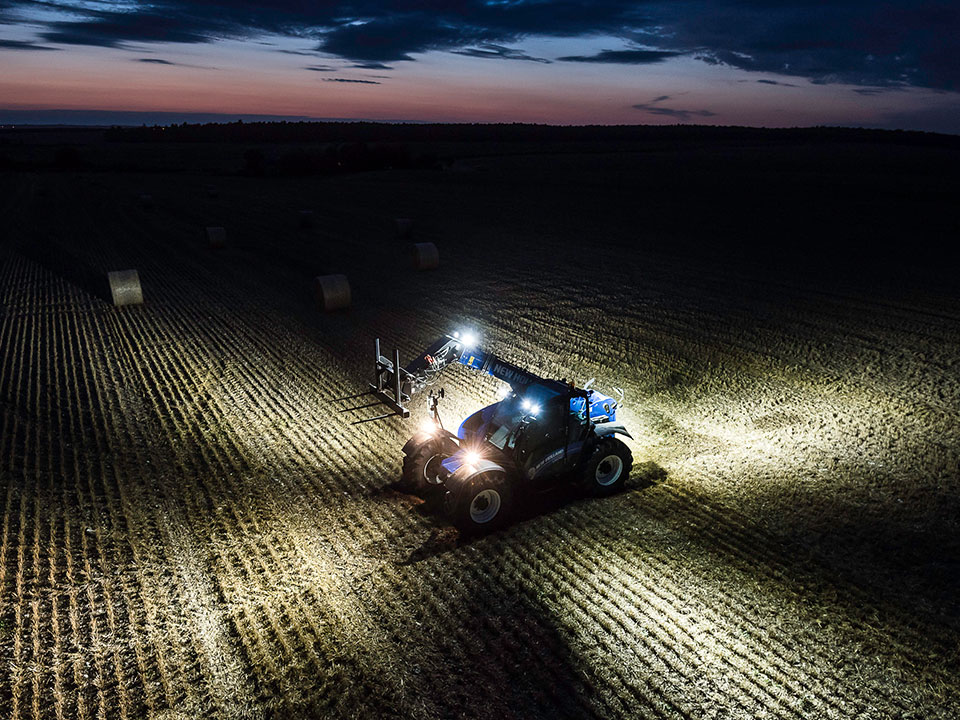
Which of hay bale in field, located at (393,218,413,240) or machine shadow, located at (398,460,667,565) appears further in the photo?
hay bale in field, located at (393,218,413,240)

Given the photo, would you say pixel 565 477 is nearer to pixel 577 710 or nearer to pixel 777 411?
pixel 577 710

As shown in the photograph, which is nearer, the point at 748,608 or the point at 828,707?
the point at 828,707

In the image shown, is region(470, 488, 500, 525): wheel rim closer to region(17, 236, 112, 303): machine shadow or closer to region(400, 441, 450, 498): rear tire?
A: region(400, 441, 450, 498): rear tire

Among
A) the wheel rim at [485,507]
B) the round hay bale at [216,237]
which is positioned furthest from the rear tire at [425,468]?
the round hay bale at [216,237]

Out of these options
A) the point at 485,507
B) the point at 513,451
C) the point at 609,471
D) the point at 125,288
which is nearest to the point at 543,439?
the point at 513,451

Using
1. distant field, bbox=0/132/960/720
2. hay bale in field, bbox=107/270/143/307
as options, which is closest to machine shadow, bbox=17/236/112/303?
distant field, bbox=0/132/960/720

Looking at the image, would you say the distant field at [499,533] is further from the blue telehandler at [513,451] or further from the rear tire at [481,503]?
the blue telehandler at [513,451]

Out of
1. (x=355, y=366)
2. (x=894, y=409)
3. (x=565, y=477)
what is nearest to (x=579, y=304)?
(x=355, y=366)
